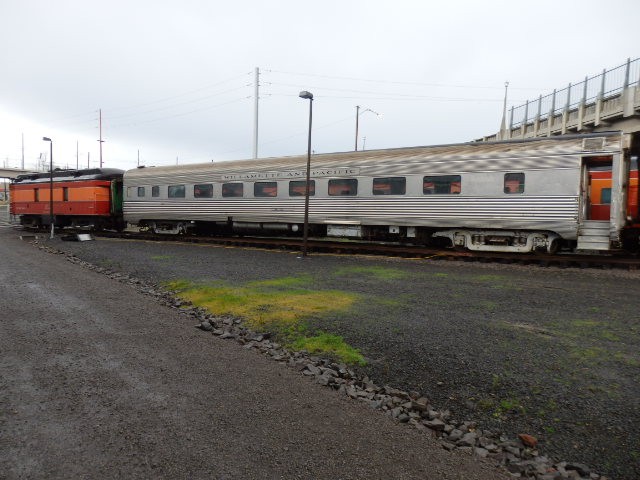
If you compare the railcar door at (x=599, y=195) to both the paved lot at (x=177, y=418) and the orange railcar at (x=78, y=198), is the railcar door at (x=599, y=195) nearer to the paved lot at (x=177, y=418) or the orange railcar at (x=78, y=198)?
the paved lot at (x=177, y=418)

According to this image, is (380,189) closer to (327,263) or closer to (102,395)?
(327,263)

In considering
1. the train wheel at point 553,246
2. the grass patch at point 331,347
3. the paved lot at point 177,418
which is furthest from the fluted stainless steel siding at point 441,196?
the paved lot at point 177,418

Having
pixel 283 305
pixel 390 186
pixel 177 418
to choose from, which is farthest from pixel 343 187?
pixel 177 418

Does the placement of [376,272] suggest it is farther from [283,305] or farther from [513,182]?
[513,182]

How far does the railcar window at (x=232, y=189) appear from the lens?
60.7 feet

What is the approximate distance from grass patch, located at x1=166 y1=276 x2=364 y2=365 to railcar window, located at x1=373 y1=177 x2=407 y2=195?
611 centimetres

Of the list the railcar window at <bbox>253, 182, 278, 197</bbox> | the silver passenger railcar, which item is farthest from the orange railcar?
the railcar window at <bbox>253, 182, 278, 197</bbox>

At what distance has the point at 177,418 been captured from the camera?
12.4 feet

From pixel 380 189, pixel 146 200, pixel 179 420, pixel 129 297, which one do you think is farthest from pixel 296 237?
pixel 179 420

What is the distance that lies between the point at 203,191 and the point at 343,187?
7.58 metres

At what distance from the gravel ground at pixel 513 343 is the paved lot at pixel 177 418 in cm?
96

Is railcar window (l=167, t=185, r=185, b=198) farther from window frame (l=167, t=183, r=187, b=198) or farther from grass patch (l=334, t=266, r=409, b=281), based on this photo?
grass patch (l=334, t=266, r=409, b=281)

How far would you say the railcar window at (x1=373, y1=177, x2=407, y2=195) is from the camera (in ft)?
48.8

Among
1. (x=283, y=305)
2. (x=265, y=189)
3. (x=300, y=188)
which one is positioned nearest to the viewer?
(x=283, y=305)
